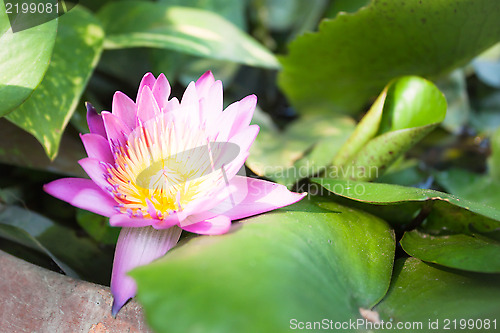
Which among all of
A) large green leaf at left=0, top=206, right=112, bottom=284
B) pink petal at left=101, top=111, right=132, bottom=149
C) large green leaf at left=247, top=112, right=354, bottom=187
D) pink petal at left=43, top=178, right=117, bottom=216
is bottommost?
large green leaf at left=0, top=206, right=112, bottom=284

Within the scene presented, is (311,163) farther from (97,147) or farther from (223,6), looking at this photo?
(223,6)

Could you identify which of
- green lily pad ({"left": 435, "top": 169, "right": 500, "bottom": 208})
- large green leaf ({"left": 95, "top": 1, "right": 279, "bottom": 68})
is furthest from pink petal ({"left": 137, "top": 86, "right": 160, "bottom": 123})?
green lily pad ({"left": 435, "top": 169, "right": 500, "bottom": 208})

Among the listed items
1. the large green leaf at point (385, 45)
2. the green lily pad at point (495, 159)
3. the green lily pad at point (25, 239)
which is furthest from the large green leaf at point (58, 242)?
the green lily pad at point (495, 159)

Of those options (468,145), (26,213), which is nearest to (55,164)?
(26,213)

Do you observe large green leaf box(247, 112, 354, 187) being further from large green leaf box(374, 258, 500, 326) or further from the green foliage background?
large green leaf box(374, 258, 500, 326)

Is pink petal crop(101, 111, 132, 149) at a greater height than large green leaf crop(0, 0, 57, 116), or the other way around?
large green leaf crop(0, 0, 57, 116)
